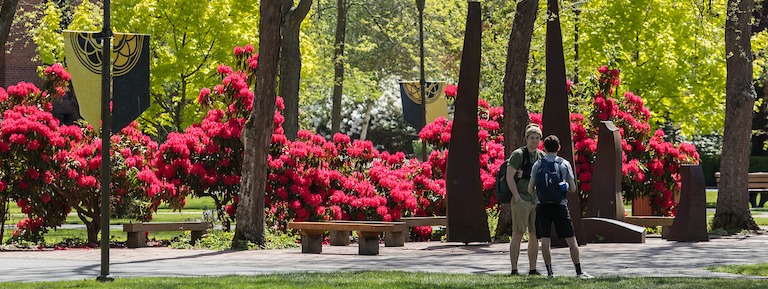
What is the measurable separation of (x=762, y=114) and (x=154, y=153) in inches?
1673

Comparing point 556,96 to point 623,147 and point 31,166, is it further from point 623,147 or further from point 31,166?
point 31,166

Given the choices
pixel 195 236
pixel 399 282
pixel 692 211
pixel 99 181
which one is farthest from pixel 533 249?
pixel 99 181

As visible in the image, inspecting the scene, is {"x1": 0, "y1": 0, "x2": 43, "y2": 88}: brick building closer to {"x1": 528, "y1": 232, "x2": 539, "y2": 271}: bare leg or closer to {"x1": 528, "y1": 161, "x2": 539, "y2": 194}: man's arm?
{"x1": 528, "y1": 232, "x2": 539, "y2": 271}: bare leg

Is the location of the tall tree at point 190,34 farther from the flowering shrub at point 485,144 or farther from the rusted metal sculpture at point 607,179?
the rusted metal sculpture at point 607,179

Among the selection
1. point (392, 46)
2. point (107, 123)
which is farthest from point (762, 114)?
point (107, 123)

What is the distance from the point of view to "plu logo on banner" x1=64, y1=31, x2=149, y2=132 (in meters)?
30.2

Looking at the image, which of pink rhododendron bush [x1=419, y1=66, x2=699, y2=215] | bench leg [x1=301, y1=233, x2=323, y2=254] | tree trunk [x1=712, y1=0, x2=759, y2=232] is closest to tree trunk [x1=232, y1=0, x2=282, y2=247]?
bench leg [x1=301, y1=233, x2=323, y2=254]

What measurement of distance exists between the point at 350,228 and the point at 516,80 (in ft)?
12.5

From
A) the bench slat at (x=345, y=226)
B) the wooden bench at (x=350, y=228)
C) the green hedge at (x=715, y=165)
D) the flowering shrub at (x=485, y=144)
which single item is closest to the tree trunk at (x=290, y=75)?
the flowering shrub at (x=485, y=144)

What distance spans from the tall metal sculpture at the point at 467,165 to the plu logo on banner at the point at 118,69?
10.6m

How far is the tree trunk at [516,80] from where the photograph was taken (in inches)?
838

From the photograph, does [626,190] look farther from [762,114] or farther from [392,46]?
[762,114]

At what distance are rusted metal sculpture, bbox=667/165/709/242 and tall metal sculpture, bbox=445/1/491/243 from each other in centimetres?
283

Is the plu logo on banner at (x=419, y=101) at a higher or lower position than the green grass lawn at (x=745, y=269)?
higher
